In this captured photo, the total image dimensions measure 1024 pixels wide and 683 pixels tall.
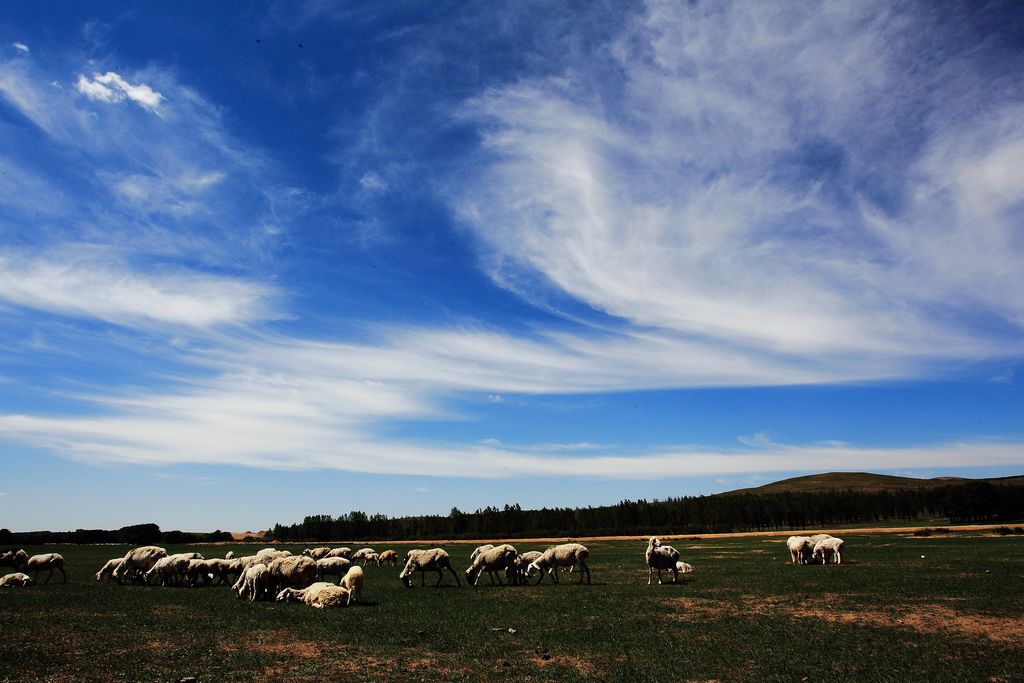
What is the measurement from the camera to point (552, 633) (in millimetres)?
15961

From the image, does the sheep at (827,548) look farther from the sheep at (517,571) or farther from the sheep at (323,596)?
the sheep at (323,596)

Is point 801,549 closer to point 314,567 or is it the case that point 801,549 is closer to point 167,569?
point 314,567

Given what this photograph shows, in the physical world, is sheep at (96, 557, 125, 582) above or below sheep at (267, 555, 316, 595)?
below

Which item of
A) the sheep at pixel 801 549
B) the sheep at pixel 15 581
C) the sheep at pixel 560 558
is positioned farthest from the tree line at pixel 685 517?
the sheep at pixel 15 581

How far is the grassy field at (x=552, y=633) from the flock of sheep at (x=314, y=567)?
1187 millimetres

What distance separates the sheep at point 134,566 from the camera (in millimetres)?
31609

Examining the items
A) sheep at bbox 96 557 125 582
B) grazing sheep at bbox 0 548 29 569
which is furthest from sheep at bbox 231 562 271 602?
grazing sheep at bbox 0 548 29 569

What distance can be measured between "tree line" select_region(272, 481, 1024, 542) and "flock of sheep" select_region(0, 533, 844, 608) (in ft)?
258

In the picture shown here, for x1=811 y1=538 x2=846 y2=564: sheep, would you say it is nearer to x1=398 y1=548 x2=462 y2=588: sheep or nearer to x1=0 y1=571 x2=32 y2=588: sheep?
x1=398 y1=548 x2=462 y2=588: sheep

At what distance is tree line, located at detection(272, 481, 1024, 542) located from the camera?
109 m

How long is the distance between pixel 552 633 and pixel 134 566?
2720cm

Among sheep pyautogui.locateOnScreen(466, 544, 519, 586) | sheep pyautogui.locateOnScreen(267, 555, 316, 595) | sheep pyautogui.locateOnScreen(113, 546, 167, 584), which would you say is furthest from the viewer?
sheep pyautogui.locateOnScreen(113, 546, 167, 584)

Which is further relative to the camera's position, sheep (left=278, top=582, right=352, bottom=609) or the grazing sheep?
the grazing sheep

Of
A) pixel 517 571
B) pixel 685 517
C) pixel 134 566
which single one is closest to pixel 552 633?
pixel 517 571
